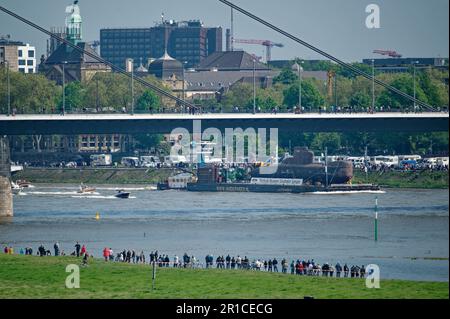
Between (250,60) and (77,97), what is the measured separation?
43.0 m

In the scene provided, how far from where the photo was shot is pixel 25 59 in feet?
496

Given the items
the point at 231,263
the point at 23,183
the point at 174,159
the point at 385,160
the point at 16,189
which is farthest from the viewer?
the point at 174,159

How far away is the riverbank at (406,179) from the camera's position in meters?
83.1

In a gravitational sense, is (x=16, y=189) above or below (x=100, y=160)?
below

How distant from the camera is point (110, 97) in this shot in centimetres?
11925

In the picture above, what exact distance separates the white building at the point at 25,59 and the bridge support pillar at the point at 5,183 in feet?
256

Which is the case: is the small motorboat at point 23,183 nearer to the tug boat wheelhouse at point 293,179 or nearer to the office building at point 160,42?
the tug boat wheelhouse at point 293,179

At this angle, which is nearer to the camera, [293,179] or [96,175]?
[293,179]

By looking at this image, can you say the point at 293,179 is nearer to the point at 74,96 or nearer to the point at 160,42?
the point at 74,96

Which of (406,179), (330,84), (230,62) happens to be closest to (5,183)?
(406,179)

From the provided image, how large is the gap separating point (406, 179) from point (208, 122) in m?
18.8

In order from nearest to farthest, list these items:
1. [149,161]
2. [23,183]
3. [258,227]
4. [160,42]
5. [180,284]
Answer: [180,284], [258,227], [23,183], [149,161], [160,42]
